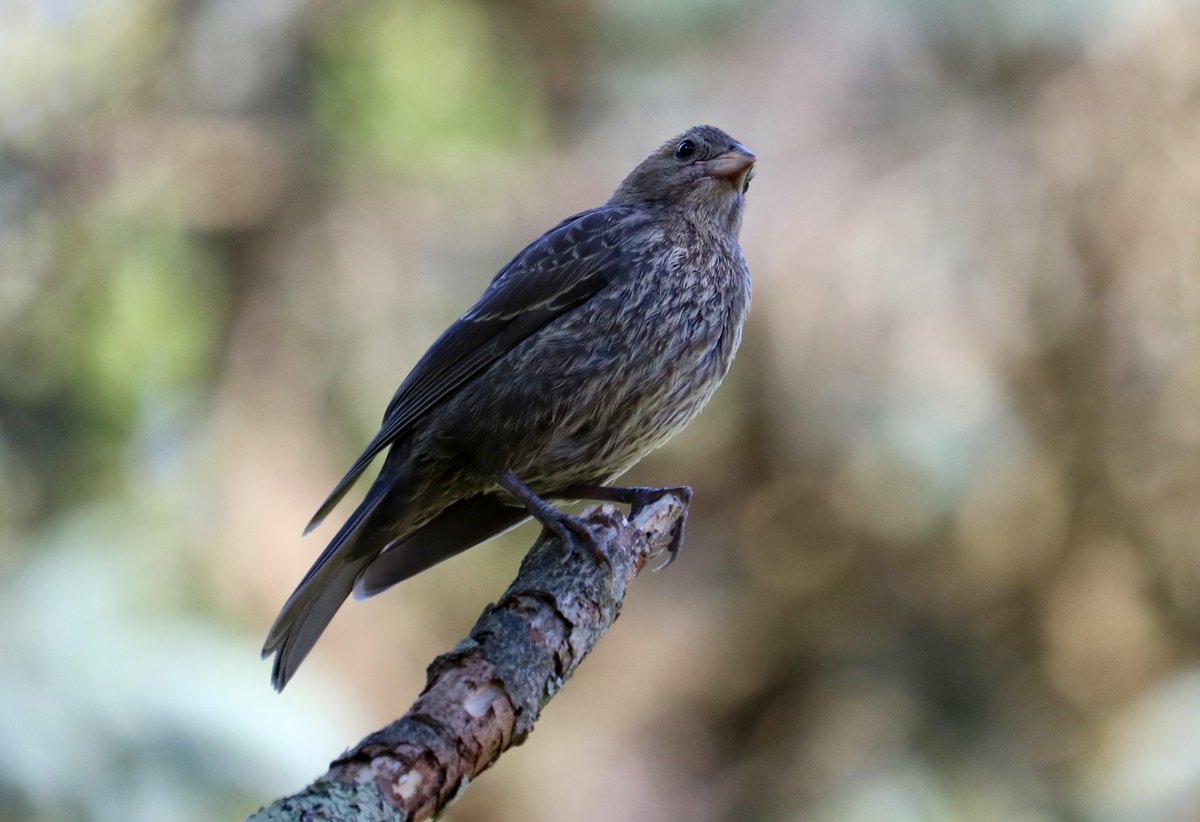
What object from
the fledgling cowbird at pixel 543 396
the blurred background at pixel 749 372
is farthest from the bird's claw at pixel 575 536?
the blurred background at pixel 749 372

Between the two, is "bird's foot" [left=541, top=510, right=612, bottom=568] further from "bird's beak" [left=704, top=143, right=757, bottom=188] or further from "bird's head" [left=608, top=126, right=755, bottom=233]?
"bird's beak" [left=704, top=143, right=757, bottom=188]

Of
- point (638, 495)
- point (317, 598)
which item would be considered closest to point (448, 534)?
point (317, 598)

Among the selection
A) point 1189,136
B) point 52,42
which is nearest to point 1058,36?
point 1189,136

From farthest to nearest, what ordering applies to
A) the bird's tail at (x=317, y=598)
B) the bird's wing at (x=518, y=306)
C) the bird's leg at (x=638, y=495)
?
Result: the bird's wing at (x=518, y=306)
the bird's leg at (x=638, y=495)
the bird's tail at (x=317, y=598)

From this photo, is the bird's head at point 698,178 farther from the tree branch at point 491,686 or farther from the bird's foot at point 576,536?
the bird's foot at point 576,536

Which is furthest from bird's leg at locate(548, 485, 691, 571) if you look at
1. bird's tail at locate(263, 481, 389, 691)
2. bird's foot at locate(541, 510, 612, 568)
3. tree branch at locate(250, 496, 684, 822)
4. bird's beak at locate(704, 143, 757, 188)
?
bird's beak at locate(704, 143, 757, 188)

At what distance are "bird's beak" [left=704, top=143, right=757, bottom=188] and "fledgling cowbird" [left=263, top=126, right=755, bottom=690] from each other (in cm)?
21

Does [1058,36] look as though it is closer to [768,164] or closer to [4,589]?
[768,164]

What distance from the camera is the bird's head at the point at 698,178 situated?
14.6 feet

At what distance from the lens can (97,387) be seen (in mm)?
Result: 7508

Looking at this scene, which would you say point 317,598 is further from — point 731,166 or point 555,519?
point 731,166

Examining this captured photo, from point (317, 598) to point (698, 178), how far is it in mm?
1807

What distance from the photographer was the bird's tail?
3.67 m

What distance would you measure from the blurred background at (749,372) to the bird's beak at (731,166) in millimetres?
2692
